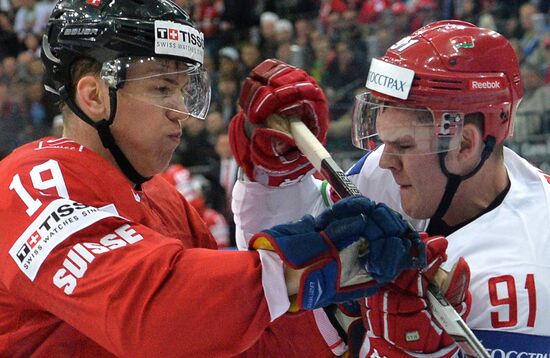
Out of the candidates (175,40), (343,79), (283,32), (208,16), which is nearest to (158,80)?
(175,40)

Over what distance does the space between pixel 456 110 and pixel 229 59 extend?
660 cm

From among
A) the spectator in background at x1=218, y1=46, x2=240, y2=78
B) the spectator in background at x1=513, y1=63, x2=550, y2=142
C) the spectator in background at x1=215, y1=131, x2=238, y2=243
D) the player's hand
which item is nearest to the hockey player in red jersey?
the player's hand

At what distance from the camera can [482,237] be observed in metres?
2.28

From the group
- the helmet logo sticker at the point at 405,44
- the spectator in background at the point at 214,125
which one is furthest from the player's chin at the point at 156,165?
the spectator in background at the point at 214,125

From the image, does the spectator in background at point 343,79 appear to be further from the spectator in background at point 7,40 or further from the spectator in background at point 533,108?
the spectator in background at point 7,40

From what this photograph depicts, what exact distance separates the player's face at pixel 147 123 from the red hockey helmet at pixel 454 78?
0.50m

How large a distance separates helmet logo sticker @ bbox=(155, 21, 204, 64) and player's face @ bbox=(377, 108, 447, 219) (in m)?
0.51

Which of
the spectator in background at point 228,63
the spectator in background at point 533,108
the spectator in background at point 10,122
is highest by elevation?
the spectator in background at point 533,108

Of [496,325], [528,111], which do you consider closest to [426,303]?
[496,325]

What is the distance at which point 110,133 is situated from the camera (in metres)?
2.28

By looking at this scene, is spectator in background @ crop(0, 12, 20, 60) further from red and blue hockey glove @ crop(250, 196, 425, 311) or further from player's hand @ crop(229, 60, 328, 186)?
red and blue hockey glove @ crop(250, 196, 425, 311)

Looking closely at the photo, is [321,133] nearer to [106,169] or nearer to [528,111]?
[106,169]

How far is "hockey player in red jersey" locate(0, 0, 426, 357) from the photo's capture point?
1.84 m

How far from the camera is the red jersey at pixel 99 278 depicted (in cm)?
184
